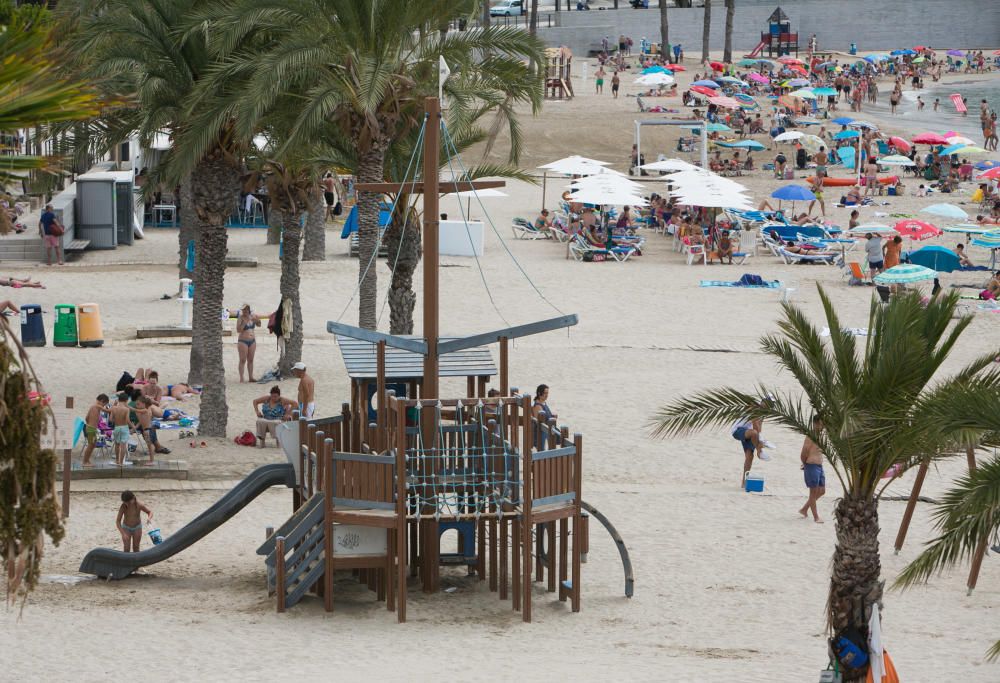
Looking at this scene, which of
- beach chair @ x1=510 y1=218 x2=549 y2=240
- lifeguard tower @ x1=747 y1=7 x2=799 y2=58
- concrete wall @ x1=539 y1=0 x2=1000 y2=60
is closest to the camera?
beach chair @ x1=510 y1=218 x2=549 y2=240

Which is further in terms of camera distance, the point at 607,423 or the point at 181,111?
the point at 607,423

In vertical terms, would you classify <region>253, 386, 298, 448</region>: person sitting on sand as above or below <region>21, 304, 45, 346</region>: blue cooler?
below

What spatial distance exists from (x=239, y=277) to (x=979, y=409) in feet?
76.5

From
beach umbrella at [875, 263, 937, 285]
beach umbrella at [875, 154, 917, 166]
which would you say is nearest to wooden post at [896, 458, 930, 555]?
beach umbrella at [875, 263, 937, 285]

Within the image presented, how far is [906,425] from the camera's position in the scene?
1038cm

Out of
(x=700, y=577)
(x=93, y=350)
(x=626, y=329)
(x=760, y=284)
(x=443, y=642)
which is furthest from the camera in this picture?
(x=760, y=284)

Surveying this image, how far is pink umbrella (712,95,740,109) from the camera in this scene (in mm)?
53778

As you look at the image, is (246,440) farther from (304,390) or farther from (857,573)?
(857,573)

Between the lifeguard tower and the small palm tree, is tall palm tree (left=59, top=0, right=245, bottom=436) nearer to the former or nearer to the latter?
the small palm tree

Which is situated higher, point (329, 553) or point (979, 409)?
point (979, 409)

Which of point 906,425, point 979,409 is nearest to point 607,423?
point 906,425

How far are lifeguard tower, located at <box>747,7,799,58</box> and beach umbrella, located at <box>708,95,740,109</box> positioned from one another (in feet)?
87.8

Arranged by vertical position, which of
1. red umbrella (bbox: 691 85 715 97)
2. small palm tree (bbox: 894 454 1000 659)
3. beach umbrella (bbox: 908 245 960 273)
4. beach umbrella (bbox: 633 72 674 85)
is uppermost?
beach umbrella (bbox: 633 72 674 85)

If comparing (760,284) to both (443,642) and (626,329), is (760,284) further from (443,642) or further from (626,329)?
(443,642)
